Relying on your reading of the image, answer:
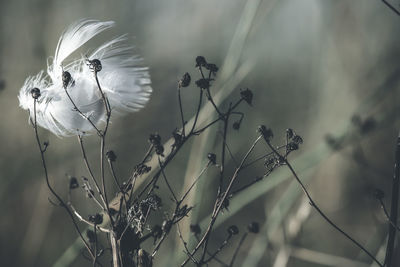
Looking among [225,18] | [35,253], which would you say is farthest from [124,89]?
[225,18]

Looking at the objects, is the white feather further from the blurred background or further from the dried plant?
the blurred background

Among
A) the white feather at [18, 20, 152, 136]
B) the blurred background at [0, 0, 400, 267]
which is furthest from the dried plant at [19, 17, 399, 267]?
the blurred background at [0, 0, 400, 267]

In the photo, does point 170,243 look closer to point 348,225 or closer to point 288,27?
point 348,225

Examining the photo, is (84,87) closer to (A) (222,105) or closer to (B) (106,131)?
(B) (106,131)

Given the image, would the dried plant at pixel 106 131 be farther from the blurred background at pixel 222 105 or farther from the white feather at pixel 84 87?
the blurred background at pixel 222 105

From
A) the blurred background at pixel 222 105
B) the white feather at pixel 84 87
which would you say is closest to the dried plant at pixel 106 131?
the white feather at pixel 84 87

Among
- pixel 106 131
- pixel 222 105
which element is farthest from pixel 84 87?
pixel 222 105
